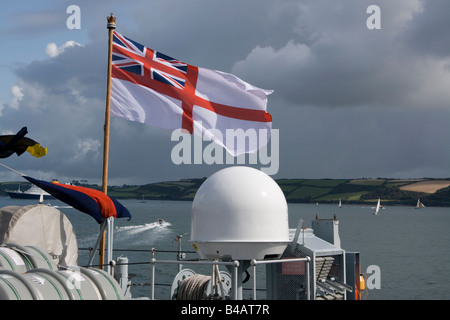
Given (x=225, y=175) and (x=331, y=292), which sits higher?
(x=225, y=175)

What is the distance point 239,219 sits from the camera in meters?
12.6

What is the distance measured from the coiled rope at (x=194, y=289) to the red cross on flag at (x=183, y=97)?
4.26 metres

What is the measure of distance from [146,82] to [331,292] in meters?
8.85

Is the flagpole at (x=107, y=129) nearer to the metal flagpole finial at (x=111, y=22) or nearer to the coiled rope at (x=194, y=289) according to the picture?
the metal flagpole finial at (x=111, y=22)

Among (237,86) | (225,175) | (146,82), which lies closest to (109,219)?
(225,175)

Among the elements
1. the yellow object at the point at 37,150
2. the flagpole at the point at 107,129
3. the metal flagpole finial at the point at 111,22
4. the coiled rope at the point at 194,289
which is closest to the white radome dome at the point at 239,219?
the flagpole at the point at 107,129

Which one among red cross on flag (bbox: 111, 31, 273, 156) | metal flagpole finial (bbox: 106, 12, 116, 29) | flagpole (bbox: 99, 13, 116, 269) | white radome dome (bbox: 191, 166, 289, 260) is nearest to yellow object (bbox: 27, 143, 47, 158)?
flagpole (bbox: 99, 13, 116, 269)

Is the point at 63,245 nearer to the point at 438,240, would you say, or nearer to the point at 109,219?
the point at 109,219

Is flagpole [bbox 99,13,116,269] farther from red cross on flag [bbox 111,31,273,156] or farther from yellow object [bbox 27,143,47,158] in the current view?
yellow object [bbox 27,143,47,158]

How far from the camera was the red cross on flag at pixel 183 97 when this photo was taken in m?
18.7

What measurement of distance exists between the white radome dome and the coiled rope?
3542mm
